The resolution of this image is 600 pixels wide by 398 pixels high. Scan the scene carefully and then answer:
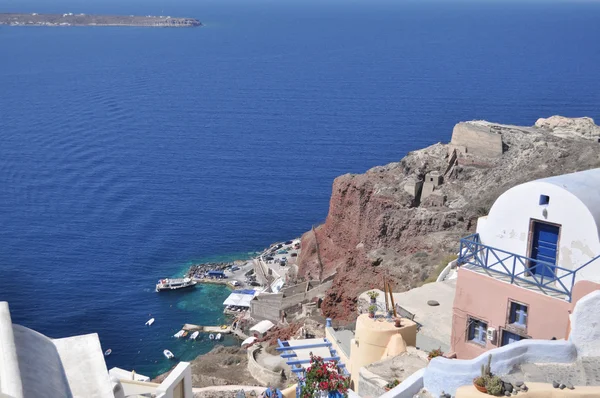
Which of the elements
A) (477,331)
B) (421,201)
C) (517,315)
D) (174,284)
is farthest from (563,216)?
(174,284)

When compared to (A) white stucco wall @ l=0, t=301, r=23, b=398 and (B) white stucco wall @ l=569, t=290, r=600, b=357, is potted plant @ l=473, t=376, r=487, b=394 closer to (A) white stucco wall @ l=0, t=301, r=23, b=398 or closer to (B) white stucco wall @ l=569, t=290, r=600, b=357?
(B) white stucco wall @ l=569, t=290, r=600, b=357

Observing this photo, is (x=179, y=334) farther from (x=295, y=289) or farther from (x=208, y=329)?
(x=295, y=289)

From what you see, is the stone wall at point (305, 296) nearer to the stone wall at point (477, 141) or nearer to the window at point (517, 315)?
the stone wall at point (477, 141)

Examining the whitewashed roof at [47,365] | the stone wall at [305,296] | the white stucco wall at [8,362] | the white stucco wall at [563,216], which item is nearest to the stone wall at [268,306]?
the stone wall at [305,296]

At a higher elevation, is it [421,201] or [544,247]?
[544,247]

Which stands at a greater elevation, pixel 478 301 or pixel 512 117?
pixel 478 301

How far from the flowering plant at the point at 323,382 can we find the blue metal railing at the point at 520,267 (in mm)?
3359

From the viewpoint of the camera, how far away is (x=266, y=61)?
166 meters

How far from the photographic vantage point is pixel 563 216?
14336 mm

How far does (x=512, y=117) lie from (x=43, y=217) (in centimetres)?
6220

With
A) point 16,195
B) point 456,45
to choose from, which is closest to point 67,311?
point 16,195

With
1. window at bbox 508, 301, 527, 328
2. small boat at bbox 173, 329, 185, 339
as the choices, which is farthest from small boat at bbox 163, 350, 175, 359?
window at bbox 508, 301, 527, 328

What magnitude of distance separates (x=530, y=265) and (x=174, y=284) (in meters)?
41.7

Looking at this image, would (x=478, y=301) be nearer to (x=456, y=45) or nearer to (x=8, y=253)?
(x=8, y=253)
